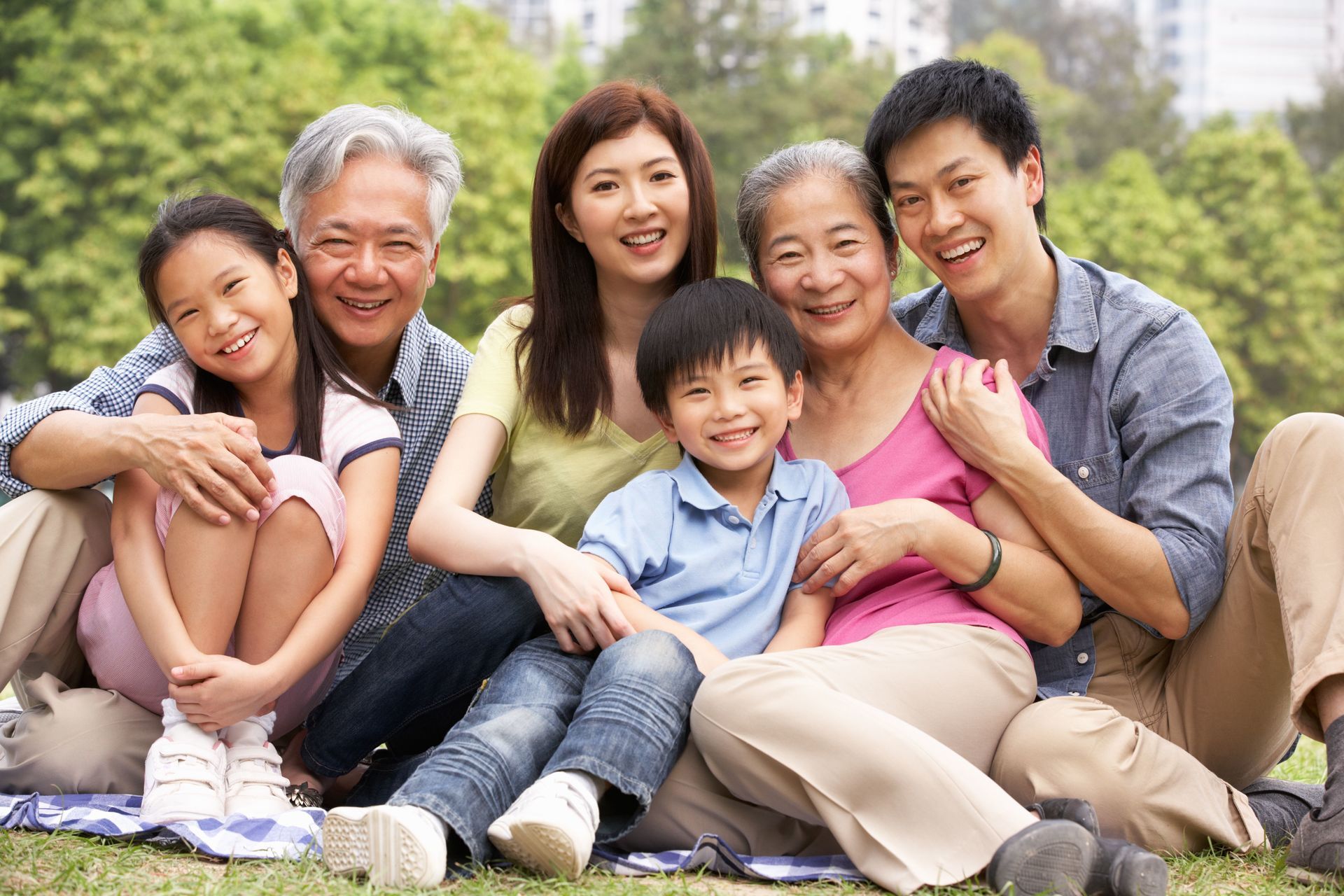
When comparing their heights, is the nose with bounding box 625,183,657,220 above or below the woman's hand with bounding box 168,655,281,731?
above

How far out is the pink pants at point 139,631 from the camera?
3127 mm

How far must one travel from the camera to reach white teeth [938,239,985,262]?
11.3 ft

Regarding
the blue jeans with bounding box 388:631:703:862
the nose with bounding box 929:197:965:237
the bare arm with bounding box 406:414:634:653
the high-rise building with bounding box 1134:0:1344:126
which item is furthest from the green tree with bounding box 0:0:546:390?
the high-rise building with bounding box 1134:0:1344:126

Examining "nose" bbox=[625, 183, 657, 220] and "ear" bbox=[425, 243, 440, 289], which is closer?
"nose" bbox=[625, 183, 657, 220]

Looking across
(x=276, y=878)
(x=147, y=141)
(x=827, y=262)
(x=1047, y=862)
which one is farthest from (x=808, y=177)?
(x=147, y=141)

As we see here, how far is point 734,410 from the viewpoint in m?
3.14

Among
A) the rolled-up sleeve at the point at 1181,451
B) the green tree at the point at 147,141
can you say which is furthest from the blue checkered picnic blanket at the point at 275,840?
the green tree at the point at 147,141

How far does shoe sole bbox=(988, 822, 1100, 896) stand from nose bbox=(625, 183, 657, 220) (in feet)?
6.15

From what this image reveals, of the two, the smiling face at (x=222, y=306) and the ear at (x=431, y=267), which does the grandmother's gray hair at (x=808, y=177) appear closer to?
the ear at (x=431, y=267)

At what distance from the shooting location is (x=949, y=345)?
3734 mm

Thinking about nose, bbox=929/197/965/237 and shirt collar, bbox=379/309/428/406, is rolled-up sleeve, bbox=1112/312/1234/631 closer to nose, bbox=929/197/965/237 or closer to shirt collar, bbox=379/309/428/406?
nose, bbox=929/197/965/237

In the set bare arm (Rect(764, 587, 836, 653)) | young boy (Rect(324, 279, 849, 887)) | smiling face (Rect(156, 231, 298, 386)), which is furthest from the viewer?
smiling face (Rect(156, 231, 298, 386))

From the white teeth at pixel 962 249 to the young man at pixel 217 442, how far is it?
4.65ft

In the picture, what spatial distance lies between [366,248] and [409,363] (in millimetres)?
365
